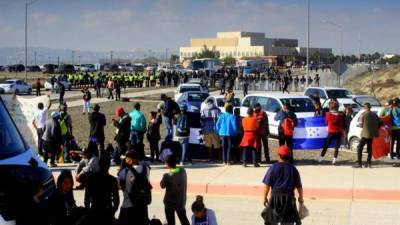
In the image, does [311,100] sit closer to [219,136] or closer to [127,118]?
[219,136]

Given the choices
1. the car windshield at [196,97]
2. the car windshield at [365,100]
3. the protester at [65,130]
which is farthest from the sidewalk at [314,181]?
the car windshield at [196,97]

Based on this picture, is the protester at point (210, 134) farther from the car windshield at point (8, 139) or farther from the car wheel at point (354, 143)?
the car windshield at point (8, 139)

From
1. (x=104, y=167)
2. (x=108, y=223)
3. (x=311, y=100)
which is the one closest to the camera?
(x=108, y=223)

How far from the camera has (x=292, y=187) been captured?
27.7 feet

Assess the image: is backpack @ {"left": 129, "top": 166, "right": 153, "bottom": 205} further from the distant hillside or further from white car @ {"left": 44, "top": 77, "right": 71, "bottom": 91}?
white car @ {"left": 44, "top": 77, "right": 71, "bottom": 91}

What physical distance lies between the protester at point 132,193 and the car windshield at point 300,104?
624 inches

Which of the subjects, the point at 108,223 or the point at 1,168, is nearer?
the point at 1,168

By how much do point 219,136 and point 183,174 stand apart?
321 inches

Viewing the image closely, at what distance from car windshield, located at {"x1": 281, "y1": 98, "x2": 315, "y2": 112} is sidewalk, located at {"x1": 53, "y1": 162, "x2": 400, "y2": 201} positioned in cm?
744

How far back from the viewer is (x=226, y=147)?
17.0 m

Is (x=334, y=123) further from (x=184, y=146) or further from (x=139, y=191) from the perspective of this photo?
(x=139, y=191)

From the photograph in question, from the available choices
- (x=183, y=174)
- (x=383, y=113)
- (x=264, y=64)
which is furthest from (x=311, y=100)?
(x=264, y=64)

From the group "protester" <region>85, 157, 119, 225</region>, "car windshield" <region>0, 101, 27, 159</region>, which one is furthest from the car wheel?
"car windshield" <region>0, 101, 27, 159</region>

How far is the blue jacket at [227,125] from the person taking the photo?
53.6ft
